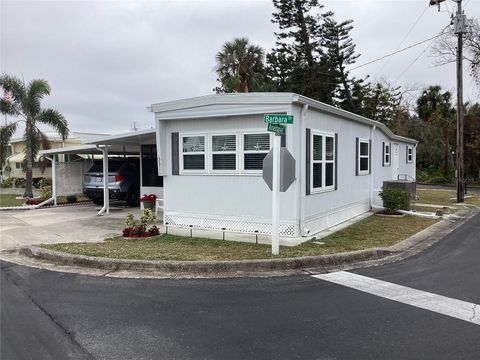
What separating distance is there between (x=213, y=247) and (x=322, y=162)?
3.56 meters

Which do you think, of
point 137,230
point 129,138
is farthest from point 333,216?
point 129,138

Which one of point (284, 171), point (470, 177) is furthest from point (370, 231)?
point (470, 177)

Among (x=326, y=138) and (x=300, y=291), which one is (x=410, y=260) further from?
(x=326, y=138)

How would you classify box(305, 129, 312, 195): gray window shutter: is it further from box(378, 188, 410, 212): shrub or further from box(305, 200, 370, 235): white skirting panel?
box(378, 188, 410, 212): shrub

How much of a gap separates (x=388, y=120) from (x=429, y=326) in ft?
120

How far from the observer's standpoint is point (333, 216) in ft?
35.9

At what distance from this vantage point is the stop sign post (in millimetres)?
7305

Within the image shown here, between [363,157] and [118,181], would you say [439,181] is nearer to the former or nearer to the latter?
[363,157]

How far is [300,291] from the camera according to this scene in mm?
5672

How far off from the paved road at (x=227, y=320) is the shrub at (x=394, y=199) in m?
6.80

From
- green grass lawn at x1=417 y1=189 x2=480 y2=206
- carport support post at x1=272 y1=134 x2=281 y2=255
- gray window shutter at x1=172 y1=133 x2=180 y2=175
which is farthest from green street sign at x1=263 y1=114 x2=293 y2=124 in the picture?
green grass lawn at x1=417 y1=189 x2=480 y2=206

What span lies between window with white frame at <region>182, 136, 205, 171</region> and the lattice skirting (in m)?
1.22

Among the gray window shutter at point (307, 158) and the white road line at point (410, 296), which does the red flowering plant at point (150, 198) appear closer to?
the gray window shutter at point (307, 158)

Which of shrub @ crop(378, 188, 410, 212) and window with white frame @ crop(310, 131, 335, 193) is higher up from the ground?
window with white frame @ crop(310, 131, 335, 193)
